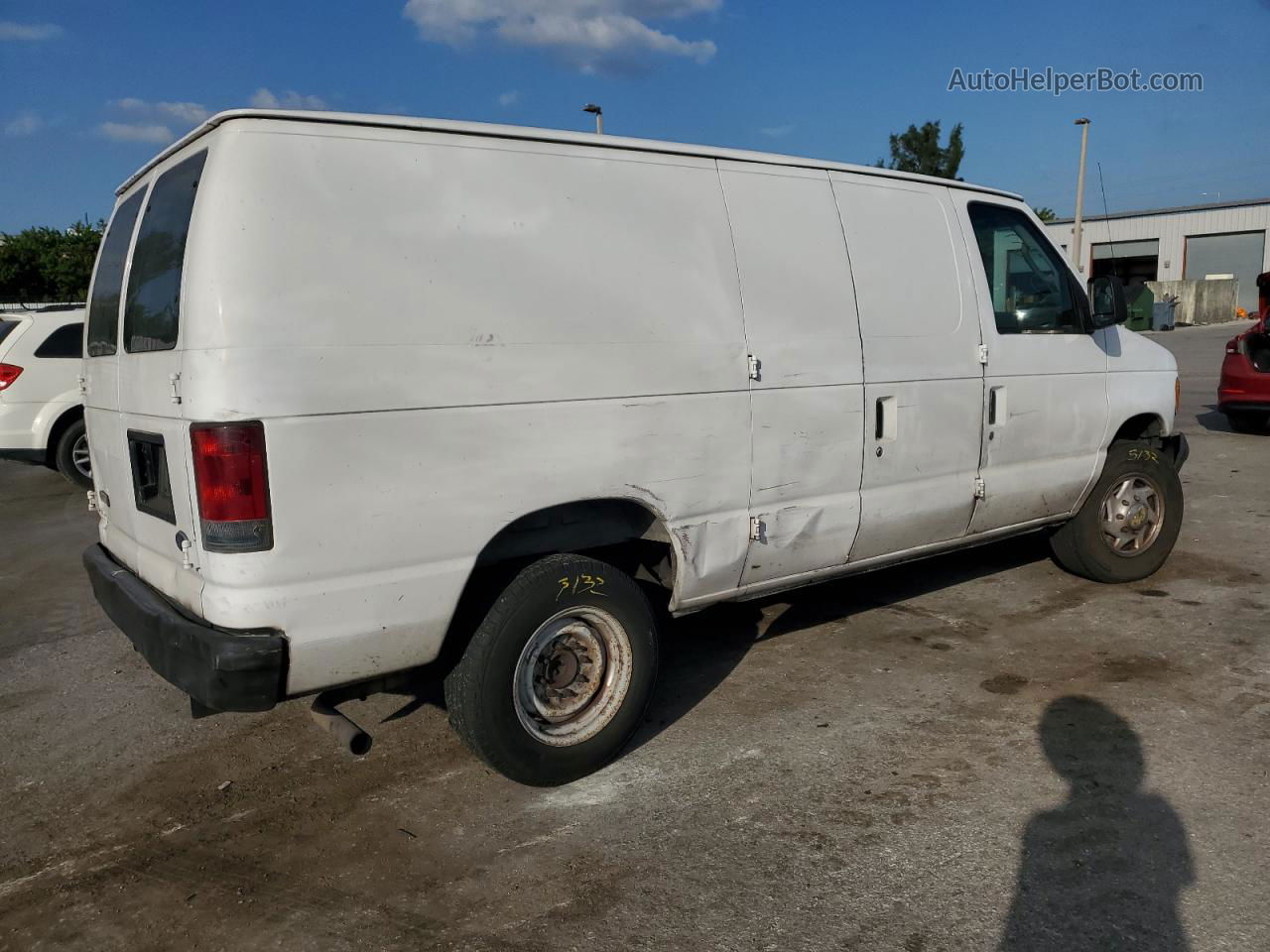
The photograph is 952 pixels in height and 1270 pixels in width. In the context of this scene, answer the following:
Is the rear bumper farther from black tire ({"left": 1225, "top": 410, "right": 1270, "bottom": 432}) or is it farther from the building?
the building

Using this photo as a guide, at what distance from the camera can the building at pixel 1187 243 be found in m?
46.6

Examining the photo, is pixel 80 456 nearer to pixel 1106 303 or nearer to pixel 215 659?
pixel 215 659

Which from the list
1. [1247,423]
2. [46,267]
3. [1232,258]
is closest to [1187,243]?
[1232,258]

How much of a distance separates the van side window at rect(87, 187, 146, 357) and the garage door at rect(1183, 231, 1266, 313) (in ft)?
170

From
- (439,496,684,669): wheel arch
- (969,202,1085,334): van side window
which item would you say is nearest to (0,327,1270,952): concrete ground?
(439,496,684,669): wheel arch

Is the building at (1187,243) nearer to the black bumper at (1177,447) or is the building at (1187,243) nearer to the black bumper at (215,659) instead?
the black bumper at (1177,447)

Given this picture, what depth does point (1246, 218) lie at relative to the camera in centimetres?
4659

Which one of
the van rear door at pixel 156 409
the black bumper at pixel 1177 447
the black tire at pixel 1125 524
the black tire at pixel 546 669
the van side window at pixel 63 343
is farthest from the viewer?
the van side window at pixel 63 343

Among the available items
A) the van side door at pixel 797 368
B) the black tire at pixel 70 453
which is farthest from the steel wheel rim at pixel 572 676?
the black tire at pixel 70 453

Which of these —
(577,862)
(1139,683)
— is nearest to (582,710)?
(577,862)

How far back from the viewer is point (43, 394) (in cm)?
1020

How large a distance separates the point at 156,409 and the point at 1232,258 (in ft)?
178

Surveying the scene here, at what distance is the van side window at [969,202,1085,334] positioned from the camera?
508 cm

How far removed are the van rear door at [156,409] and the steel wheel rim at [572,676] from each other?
1146 mm
